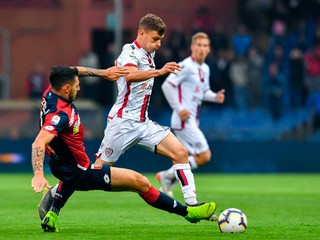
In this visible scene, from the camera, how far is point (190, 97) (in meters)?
15.4

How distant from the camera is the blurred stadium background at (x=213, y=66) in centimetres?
2356

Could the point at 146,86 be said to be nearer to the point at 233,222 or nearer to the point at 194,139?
the point at 233,222

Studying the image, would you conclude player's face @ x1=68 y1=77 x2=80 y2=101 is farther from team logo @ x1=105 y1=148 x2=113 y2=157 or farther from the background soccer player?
team logo @ x1=105 y1=148 x2=113 y2=157

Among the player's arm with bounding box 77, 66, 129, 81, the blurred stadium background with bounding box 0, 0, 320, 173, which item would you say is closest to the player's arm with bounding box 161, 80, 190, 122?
the player's arm with bounding box 77, 66, 129, 81

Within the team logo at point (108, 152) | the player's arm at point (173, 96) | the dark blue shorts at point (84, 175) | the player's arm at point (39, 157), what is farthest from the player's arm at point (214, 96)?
the player's arm at point (39, 157)

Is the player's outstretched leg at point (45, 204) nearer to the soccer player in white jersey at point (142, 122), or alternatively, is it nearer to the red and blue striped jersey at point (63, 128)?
the red and blue striped jersey at point (63, 128)

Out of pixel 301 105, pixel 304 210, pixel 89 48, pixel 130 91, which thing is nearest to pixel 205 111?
pixel 301 105

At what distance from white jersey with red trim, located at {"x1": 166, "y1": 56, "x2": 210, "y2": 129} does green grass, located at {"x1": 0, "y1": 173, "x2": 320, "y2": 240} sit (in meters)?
1.36

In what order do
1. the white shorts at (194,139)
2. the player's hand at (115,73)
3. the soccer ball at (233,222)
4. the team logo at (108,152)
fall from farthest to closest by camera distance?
the white shorts at (194,139)
the team logo at (108,152)
the player's hand at (115,73)
the soccer ball at (233,222)

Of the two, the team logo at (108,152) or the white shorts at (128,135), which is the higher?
the white shorts at (128,135)

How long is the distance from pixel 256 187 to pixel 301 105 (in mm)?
6926

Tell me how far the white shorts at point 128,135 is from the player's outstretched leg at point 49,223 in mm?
1785

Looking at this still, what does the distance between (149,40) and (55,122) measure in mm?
2366

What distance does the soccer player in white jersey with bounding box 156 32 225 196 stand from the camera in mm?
15039
